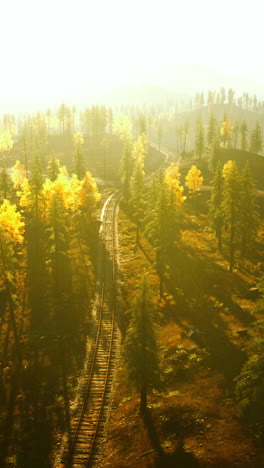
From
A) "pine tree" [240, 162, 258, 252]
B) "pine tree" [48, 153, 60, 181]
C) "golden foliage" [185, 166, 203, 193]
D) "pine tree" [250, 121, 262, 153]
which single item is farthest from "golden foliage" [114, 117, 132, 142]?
"pine tree" [240, 162, 258, 252]

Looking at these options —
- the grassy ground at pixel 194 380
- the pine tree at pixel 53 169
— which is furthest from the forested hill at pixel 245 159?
the grassy ground at pixel 194 380

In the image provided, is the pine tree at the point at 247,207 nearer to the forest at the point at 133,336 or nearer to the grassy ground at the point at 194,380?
the forest at the point at 133,336

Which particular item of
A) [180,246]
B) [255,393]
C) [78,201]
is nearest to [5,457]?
[255,393]


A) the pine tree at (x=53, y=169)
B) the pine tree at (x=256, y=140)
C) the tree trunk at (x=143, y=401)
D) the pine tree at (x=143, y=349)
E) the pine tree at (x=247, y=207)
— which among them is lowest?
the tree trunk at (x=143, y=401)

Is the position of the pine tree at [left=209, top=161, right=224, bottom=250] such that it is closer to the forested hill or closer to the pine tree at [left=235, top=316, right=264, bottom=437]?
the pine tree at [left=235, top=316, right=264, bottom=437]

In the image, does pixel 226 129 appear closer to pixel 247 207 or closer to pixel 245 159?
pixel 245 159

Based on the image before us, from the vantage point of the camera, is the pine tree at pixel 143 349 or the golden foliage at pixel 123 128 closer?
the pine tree at pixel 143 349

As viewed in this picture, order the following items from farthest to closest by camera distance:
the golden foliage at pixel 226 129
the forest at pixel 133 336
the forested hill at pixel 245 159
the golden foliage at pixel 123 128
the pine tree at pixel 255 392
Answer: the golden foliage at pixel 123 128
the golden foliage at pixel 226 129
the forested hill at pixel 245 159
the forest at pixel 133 336
the pine tree at pixel 255 392

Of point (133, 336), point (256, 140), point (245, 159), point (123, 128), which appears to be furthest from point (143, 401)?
point (123, 128)
